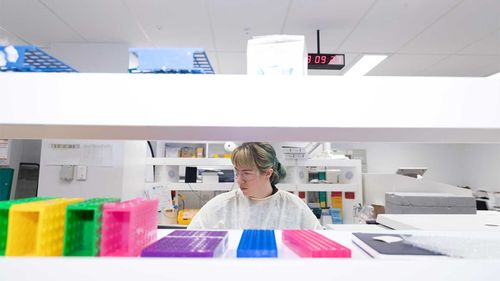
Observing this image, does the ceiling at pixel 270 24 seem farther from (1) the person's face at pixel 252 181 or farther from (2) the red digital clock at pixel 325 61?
(1) the person's face at pixel 252 181

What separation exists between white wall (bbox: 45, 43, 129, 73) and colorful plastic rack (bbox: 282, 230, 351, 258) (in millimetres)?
2890

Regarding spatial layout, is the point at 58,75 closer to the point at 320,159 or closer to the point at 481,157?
the point at 320,159

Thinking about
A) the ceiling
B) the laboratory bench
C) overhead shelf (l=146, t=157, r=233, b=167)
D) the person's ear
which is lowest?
the laboratory bench

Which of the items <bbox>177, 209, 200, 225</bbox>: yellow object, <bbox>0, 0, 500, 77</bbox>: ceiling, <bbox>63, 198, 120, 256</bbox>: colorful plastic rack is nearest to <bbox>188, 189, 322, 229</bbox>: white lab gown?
<bbox>177, 209, 200, 225</bbox>: yellow object

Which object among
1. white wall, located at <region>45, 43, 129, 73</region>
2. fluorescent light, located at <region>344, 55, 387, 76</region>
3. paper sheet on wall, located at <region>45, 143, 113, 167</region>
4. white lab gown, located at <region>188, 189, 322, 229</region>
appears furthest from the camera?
fluorescent light, located at <region>344, 55, 387, 76</region>

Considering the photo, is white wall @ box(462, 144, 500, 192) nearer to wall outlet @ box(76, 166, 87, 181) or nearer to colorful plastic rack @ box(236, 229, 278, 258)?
wall outlet @ box(76, 166, 87, 181)

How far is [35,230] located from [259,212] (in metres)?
1.48

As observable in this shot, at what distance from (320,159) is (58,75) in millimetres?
2261

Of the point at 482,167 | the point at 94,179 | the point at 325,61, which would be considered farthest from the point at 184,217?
the point at 482,167

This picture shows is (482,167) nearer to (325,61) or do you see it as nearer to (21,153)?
(325,61)

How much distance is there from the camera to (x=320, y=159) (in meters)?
2.50

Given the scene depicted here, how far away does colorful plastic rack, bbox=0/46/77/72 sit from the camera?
17.7 inches

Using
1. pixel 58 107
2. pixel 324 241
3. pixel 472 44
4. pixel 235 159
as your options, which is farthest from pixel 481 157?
pixel 58 107

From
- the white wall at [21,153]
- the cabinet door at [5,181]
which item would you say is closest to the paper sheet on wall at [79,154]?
the cabinet door at [5,181]
